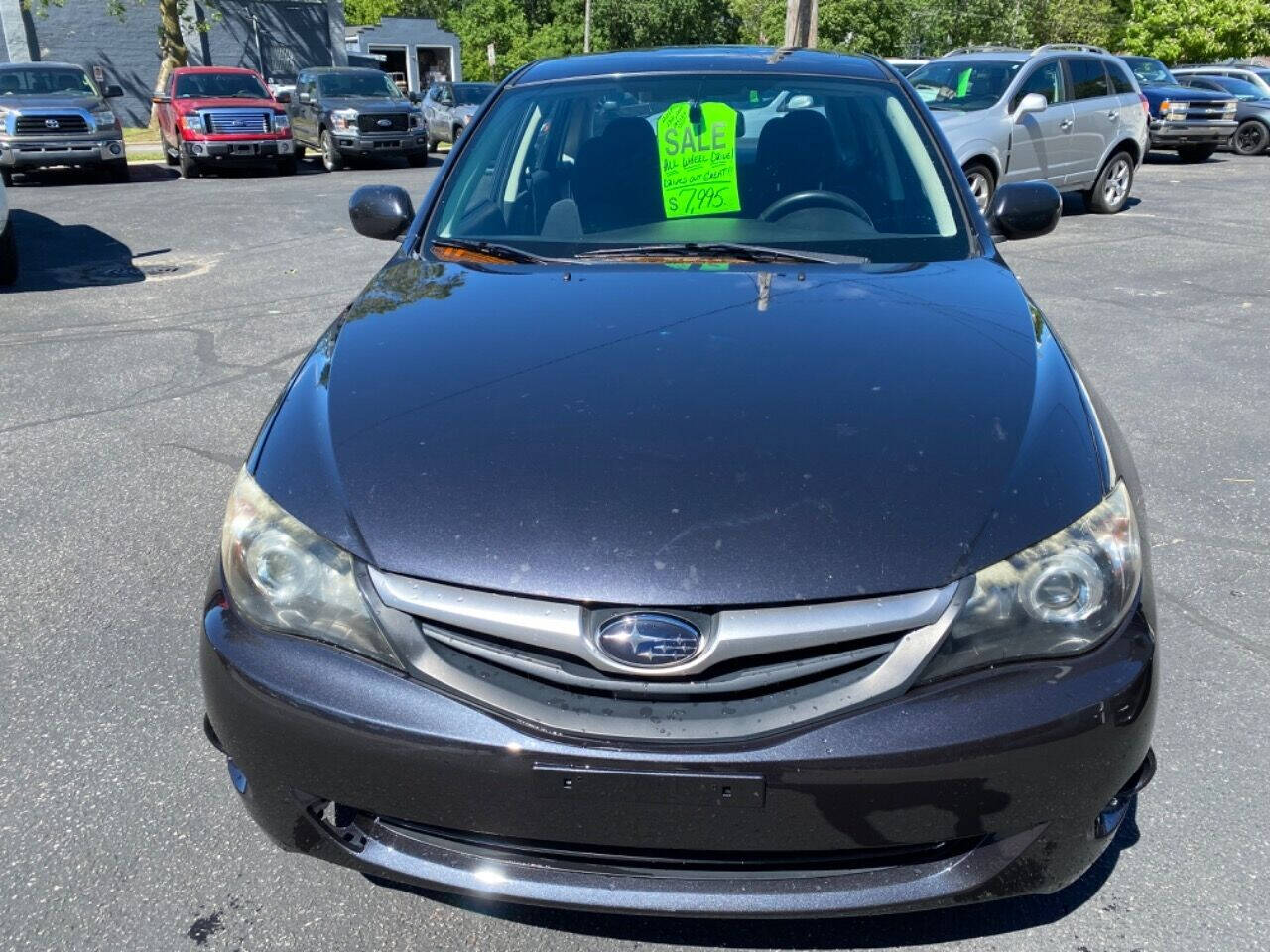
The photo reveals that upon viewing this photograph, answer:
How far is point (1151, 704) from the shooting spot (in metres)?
1.94

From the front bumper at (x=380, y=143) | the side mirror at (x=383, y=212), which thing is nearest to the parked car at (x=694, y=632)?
the side mirror at (x=383, y=212)

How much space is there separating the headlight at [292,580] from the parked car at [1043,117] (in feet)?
33.0

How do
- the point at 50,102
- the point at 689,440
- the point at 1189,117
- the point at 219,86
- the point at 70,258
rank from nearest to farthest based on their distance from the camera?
the point at 689,440, the point at 70,258, the point at 50,102, the point at 219,86, the point at 1189,117

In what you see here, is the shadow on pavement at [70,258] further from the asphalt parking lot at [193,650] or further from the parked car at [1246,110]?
the parked car at [1246,110]

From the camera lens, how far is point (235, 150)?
17.1 meters

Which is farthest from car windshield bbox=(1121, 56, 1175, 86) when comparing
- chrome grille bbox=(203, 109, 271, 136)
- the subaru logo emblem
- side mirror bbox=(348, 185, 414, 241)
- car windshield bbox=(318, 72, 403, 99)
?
the subaru logo emblem

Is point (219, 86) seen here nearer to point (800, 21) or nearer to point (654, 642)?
point (800, 21)

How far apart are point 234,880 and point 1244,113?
2363 cm

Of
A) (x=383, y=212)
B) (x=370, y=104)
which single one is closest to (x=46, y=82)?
(x=370, y=104)

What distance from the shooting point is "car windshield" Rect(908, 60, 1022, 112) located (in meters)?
11.5

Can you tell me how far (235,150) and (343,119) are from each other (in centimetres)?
197

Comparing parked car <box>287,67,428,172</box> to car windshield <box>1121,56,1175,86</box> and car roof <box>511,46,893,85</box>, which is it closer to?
car windshield <box>1121,56,1175,86</box>

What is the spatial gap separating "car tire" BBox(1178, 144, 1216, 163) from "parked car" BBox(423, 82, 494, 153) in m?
13.0

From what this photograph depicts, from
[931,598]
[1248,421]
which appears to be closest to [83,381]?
[931,598]
